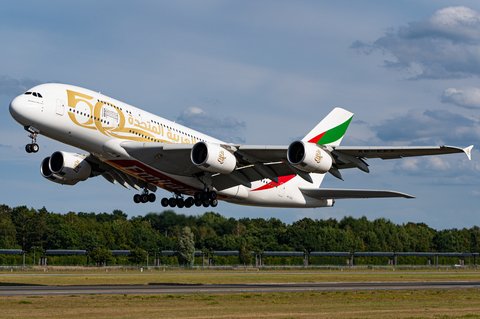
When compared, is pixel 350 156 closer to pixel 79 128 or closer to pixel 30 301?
pixel 79 128

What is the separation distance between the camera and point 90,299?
31141 millimetres

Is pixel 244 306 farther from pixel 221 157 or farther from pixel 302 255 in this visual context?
pixel 302 255

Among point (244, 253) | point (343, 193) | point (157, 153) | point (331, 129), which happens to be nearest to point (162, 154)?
point (157, 153)

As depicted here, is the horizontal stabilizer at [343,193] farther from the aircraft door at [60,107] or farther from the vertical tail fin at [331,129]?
the aircraft door at [60,107]

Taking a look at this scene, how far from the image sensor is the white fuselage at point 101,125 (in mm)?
30625

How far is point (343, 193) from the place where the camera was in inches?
1769

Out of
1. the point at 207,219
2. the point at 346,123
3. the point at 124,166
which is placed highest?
the point at 346,123

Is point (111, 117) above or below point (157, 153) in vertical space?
above

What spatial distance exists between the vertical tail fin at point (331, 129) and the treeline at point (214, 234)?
15.5 metres

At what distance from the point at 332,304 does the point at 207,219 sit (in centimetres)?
3410

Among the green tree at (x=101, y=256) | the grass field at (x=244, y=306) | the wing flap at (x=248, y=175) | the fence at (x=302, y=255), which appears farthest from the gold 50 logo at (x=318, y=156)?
the green tree at (x=101, y=256)

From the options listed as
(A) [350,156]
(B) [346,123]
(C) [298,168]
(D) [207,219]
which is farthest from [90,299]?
(D) [207,219]

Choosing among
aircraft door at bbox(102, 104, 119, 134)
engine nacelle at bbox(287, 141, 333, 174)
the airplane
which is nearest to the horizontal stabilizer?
the airplane

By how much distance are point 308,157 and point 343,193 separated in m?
13.8
